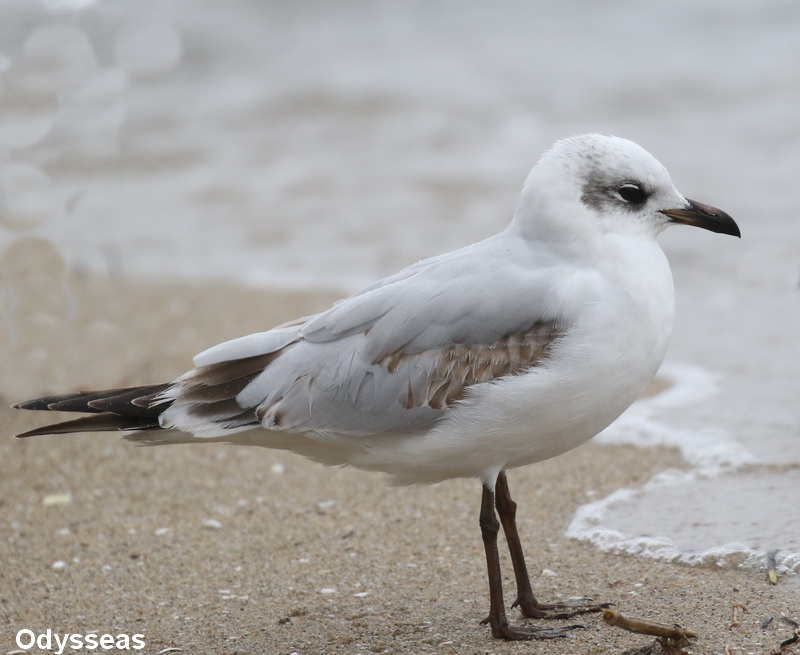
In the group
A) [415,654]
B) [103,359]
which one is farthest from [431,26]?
[415,654]

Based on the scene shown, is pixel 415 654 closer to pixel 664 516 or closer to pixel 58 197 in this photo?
pixel 664 516

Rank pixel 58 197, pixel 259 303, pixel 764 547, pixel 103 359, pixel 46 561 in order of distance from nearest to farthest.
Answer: pixel 764 547
pixel 46 561
pixel 103 359
pixel 259 303
pixel 58 197

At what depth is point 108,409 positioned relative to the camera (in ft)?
11.2

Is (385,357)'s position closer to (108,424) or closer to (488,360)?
(488,360)

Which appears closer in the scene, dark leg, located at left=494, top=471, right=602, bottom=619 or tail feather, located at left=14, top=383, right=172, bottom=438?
tail feather, located at left=14, top=383, right=172, bottom=438

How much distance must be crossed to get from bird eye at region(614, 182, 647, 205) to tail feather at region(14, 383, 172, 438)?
1.57 metres

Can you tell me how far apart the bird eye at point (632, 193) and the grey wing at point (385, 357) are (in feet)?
1.24

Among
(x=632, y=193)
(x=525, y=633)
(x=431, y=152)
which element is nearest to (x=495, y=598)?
(x=525, y=633)

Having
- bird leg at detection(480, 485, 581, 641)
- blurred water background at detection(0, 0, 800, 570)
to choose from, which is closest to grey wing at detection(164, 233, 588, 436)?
bird leg at detection(480, 485, 581, 641)

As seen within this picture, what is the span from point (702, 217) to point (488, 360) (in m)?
0.87

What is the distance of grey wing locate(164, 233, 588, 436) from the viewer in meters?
3.27

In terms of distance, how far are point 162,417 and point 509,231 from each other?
1258mm

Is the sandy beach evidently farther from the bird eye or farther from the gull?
the bird eye

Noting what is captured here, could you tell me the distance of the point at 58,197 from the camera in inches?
371
